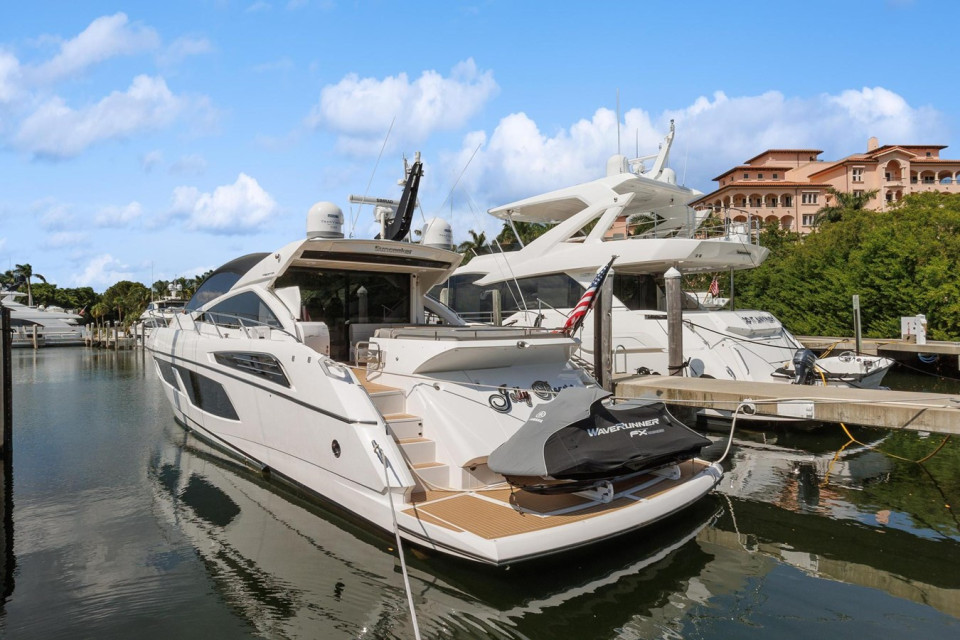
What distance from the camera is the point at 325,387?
20.4ft

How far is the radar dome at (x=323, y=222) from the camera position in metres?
8.44

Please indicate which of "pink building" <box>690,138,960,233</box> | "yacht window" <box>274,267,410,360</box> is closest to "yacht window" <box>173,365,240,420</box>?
"yacht window" <box>274,267,410,360</box>

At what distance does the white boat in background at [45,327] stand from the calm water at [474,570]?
169ft

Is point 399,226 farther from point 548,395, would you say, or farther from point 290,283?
point 548,395

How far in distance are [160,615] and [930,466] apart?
10.2 m

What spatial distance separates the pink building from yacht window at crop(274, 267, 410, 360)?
4430 centimetres

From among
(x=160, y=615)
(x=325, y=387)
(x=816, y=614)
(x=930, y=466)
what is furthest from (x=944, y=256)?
(x=160, y=615)

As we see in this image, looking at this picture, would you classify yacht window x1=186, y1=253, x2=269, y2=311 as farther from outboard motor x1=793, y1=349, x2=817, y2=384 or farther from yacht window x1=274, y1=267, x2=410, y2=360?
outboard motor x1=793, y1=349, x2=817, y2=384

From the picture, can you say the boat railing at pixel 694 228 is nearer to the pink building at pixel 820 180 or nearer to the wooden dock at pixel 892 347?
the wooden dock at pixel 892 347

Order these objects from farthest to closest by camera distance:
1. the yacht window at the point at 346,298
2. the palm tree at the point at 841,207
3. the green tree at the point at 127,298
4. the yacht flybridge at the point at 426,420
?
the green tree at the point at 127,298 → the palm tree at the point at 841,207 → the yacht window at the point at 346,298 → the yacht flybridge at the point at 426,420

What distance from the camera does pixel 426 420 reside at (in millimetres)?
6281

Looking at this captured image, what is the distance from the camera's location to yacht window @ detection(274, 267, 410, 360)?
9.01 meters

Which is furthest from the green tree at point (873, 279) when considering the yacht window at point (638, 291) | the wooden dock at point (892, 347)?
the yacht window at point (638, 291)

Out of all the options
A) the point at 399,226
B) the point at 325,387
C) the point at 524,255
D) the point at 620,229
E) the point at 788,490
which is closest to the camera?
the point at 325,387
